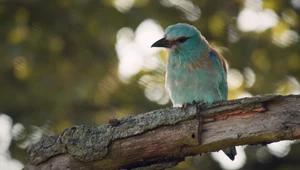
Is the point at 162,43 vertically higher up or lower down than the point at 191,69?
higher up

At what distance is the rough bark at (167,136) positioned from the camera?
4551mm

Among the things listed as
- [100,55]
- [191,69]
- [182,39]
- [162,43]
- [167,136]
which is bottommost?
[167,136]

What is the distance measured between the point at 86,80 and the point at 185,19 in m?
1.32

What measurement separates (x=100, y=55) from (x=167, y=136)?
5148mm

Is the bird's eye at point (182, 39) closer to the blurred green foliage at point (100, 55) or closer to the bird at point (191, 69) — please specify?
the bird at point (191, 69)

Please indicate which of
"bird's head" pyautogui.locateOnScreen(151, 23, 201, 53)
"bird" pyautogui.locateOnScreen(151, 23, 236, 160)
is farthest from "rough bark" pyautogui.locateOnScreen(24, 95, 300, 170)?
"bird's head" pyautogui.locateOnScreen(151, 23, 201, 53)

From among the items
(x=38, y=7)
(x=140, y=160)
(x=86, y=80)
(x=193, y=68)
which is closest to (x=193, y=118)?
(x=140, y=160)

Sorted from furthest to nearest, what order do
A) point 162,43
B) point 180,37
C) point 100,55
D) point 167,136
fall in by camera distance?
point 100,55 < point 180,37 < point 162,43 < point 167,136

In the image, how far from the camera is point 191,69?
685 centimetres

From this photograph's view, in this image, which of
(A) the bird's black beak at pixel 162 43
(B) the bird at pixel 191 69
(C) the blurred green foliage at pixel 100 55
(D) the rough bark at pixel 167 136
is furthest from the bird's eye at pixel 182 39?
(C) the blurred green foliage at pixel 100 55

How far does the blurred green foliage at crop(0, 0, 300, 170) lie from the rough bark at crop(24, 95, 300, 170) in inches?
176

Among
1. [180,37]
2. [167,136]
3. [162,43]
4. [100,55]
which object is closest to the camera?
[167,136]

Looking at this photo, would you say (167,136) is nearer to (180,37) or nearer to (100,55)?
(180,37)

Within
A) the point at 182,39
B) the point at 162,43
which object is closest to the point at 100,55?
the point at 182,39
